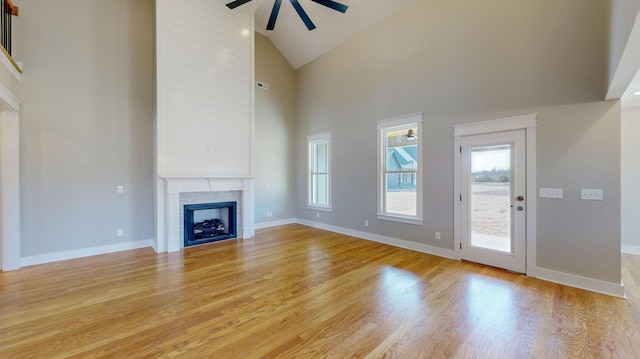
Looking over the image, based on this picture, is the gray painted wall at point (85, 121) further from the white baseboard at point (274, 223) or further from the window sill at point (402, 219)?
the window sill at point (402, 219)

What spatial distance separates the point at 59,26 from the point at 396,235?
21.8ft

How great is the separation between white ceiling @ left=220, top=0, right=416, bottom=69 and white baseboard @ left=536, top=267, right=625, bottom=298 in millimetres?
4789

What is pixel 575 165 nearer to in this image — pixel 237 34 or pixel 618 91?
pixel 618 91

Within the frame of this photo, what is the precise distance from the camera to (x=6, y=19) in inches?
136

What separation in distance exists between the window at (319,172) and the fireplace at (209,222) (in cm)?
213

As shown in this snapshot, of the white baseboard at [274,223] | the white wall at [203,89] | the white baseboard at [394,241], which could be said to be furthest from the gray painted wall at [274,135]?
the white baseboard at [394,241]

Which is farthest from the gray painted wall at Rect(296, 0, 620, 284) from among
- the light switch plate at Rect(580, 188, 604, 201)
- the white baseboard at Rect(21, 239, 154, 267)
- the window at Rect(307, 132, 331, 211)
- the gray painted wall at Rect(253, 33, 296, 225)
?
the white baseboard at Rect(21, 239, 154, 267)

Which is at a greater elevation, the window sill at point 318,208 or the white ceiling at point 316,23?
the white ceiling at point 316,23

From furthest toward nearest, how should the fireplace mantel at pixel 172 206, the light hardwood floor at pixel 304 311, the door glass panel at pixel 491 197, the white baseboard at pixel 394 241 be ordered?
1. the fireplace mantel at pixel 172 206
2. the white baseboard at pixel 394 241
3. the door glass panel at pixel 491 197
4. the light hardwood floor at pixel 304 311

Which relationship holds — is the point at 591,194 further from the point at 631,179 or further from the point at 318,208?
the point at 318,208

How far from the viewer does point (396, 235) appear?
4.88 meters

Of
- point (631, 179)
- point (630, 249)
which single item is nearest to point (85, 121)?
point (631, 179)

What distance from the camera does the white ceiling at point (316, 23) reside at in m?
4.90

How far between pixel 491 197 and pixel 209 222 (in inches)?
207
